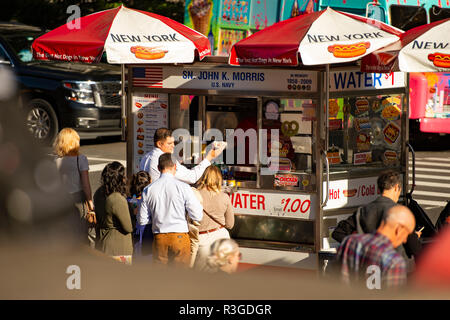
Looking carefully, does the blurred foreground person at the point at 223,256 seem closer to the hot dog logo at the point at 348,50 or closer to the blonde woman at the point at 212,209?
the blonde woman at the point at 212,209

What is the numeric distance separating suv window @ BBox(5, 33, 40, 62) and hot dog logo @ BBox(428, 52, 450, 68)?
1085 centimetres

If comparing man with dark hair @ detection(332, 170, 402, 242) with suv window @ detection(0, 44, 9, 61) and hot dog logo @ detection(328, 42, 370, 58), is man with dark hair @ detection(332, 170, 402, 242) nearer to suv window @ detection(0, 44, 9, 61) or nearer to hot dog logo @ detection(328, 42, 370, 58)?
hot dog logo @ detection(328, 42, 370, 58)

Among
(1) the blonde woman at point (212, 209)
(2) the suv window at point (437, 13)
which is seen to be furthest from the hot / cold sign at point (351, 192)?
(2) the suv window at point (437, 13)

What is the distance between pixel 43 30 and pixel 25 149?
1600 cm

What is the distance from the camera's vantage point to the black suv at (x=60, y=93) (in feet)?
52.6

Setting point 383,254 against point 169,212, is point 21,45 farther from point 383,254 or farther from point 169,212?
point 383,254

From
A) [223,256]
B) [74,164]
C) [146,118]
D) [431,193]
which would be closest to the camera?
[223,256]

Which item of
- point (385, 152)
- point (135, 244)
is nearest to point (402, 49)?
point (385, 152)

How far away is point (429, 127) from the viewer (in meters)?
17.2

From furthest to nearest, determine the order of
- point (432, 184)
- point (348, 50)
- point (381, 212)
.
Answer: point (432, 184) < point (348, 50) < point (381, 212)

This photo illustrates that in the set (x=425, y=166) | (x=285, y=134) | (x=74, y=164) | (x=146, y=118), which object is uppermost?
(x=146, y=118)

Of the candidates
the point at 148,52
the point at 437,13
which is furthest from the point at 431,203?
the point at 148,52

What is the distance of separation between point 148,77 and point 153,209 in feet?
7.93

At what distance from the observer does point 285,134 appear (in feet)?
27.2
